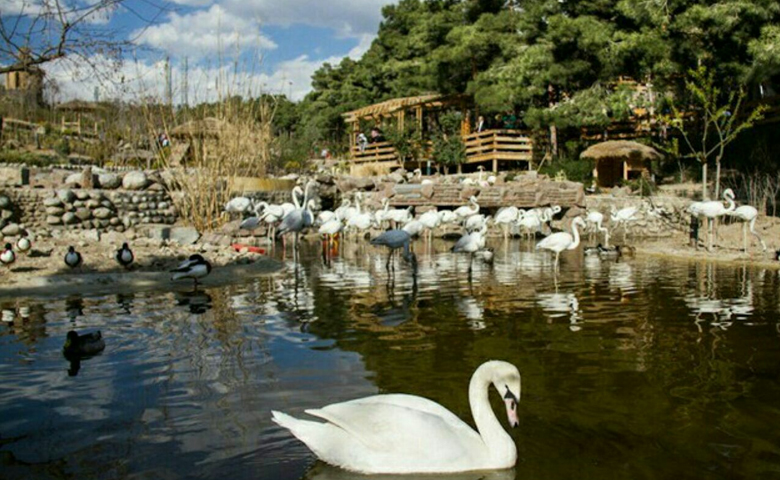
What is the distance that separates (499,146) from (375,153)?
8.55 m

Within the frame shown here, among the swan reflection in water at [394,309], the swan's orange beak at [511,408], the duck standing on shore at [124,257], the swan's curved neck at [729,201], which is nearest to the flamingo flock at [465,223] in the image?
the swan's curved neck at [729,201]

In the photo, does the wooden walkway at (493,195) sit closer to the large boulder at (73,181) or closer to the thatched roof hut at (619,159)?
the thatched roof hut at (619,159)

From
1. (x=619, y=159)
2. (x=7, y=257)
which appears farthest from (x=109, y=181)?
(x=619, y=159)

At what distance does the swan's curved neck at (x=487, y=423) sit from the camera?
3.88 m

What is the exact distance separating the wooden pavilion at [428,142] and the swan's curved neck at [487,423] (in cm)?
2807

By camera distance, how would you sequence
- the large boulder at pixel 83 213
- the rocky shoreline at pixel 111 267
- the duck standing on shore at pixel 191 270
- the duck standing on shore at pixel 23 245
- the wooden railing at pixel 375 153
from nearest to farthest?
the duck standing on shore at pixel 191 270
the rocky shoreline at pixel 111 267
the duck standing on shore at pixel 23 245
the large boulder at pixel 83 213
the wooden railing at pixel 375 153

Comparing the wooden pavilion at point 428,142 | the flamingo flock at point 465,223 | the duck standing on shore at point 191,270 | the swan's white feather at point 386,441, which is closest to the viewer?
the swan's white feather at point 386,441

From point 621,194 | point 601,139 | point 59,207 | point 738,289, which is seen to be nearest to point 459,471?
point 738,289

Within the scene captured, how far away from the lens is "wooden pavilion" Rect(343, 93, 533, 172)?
107 feet

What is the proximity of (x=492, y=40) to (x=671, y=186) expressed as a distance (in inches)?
432

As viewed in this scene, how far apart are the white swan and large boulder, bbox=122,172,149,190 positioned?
1771 cm

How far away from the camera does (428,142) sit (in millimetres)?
35219

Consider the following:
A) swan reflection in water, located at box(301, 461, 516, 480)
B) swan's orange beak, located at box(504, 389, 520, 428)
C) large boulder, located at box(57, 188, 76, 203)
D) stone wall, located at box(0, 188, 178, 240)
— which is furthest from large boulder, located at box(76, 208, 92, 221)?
swan's orange beak, located at box(504, 389, 520, 428)

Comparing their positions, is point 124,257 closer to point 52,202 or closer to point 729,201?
point 52,202
